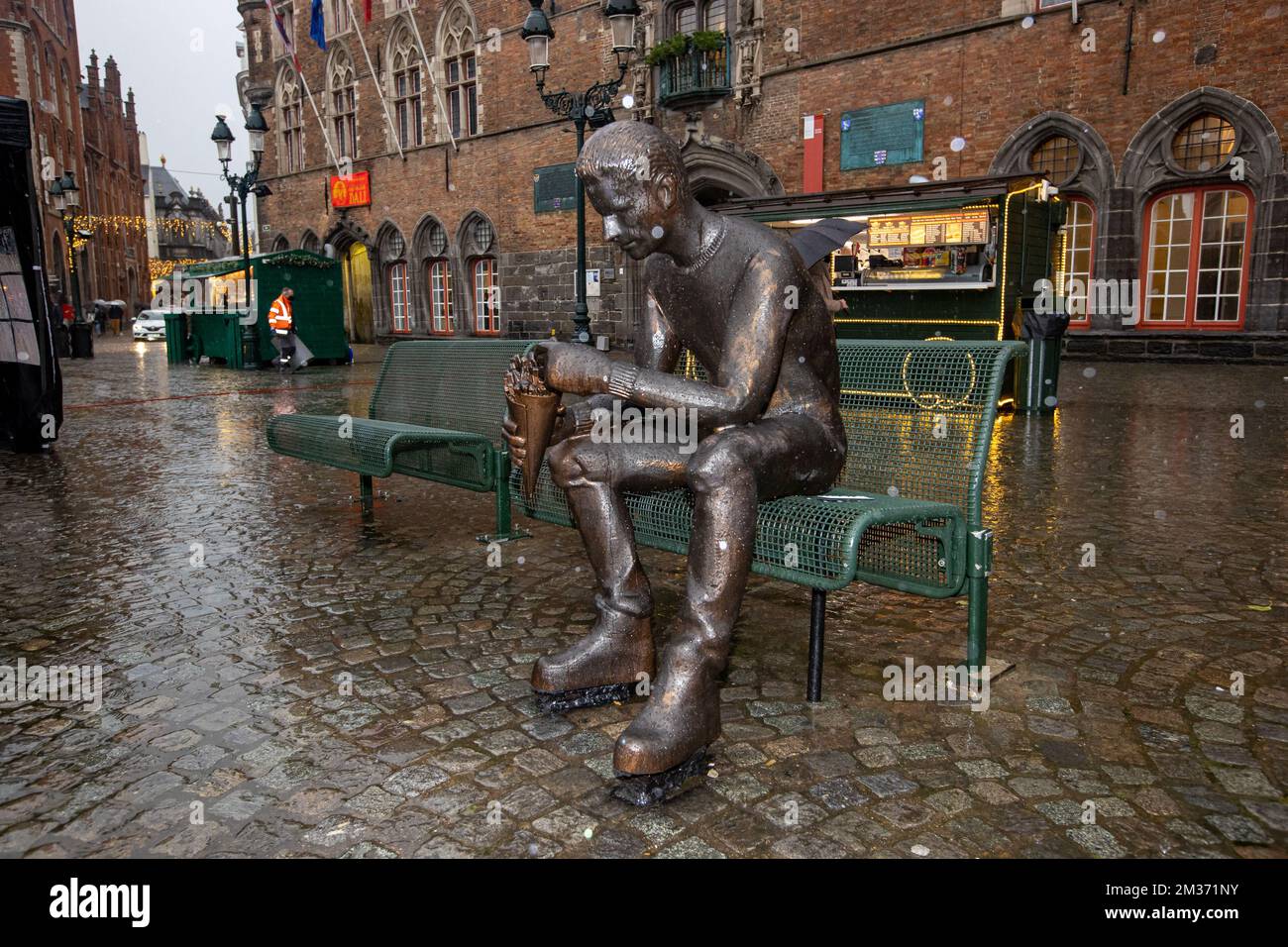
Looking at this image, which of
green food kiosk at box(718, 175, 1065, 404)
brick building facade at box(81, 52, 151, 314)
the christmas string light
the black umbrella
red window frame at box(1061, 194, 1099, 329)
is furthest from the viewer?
brick building facade at box(81, 52, 151, 314)

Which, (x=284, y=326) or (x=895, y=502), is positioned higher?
(x=284, y=326)

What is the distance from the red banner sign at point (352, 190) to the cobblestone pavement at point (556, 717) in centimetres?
2609

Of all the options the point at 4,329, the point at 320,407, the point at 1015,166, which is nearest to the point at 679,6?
the point at 1015,166

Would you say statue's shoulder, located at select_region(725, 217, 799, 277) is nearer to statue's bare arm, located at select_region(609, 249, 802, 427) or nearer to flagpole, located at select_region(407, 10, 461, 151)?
statue's bare arm, located at select_region(609, 249, 802, 427)

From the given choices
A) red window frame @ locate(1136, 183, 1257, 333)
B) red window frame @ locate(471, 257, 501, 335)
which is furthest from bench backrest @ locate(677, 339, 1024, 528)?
red window frame @ locate(471, 257, 501, 335)

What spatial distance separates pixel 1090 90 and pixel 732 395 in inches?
631

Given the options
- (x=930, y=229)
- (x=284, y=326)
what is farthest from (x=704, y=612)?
(x=284, y=326)

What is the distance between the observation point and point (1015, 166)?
53.8ft

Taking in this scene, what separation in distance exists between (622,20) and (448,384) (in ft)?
29.7

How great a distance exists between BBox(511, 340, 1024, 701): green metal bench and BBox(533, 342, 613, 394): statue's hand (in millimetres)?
663

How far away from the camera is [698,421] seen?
2.58 m

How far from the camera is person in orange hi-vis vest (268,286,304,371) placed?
706 inches

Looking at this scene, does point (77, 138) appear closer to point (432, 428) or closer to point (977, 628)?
point (432, 428)

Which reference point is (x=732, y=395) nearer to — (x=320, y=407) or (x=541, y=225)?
(x=320, y=407)
